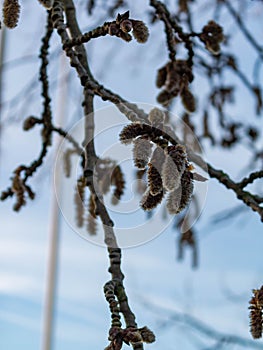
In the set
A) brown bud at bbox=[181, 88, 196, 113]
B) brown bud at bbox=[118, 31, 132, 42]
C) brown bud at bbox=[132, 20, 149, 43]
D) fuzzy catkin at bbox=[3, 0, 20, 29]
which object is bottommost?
brown bud at bbox=[118, 31, 132, 42]

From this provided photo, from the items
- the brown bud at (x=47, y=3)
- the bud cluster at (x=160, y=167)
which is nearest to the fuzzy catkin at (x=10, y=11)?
the brown bud at (x=47, y=3)

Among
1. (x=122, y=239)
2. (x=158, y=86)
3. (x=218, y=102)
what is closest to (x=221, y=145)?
(x=218, y=102)

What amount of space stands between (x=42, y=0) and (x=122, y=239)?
291mm

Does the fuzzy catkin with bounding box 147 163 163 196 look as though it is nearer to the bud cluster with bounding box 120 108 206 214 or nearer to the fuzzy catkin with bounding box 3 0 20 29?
the bud cluster with bounding box 120 108 206 214

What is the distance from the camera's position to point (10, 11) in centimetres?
63

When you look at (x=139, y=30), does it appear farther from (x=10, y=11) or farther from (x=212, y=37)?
(x=212, y=37)

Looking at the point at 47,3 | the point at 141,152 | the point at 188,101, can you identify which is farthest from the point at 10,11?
the point at 188,101

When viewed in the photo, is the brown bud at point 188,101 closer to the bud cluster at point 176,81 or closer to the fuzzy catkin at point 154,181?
the bud cluster at point 176,81

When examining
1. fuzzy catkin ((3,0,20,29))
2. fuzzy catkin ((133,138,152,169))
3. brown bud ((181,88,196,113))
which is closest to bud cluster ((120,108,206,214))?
fuzzy catkin ((133,138,152,169))

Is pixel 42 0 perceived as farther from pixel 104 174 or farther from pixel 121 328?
pixel 121 328

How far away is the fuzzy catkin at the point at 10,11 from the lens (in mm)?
629

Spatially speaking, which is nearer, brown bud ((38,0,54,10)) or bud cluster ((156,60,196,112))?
brown bud ((38,0,54,10))

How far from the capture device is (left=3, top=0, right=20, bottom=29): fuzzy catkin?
629 millimetres

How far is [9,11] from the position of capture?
628 mm
